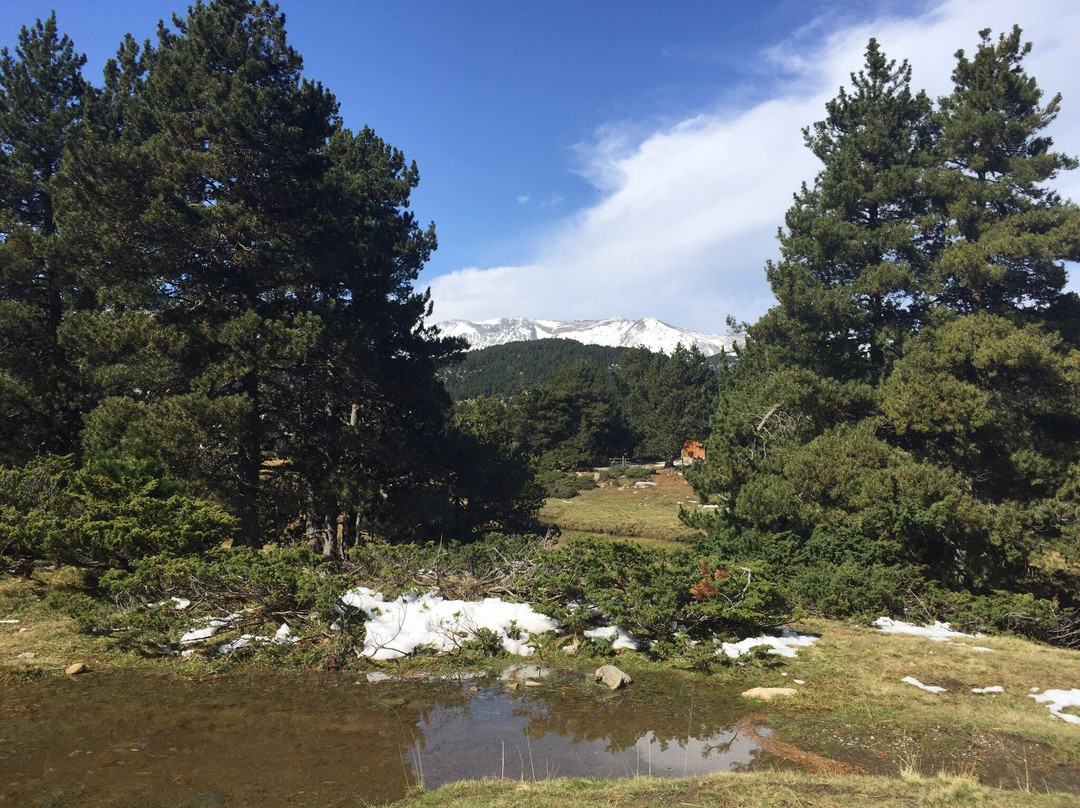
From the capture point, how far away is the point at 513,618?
10898mm

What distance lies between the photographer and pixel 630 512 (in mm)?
41656

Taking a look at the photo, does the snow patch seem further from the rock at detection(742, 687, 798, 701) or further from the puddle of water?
the puddle of water

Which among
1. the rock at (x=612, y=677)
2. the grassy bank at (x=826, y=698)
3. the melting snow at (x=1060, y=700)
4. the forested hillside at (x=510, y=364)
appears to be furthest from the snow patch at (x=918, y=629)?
the forested hillside at (x=510, y=364)

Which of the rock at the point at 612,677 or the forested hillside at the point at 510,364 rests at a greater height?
the forested hillside at the point at 510,364

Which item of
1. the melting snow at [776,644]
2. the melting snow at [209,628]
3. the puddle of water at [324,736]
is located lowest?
the melting snow at [776,644]

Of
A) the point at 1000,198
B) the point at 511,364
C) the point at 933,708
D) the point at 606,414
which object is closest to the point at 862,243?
the point at 1000,198

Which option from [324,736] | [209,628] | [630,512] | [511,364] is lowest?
[630,512]

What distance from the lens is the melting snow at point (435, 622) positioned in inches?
391

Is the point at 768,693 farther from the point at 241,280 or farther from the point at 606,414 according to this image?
the point at 606,414

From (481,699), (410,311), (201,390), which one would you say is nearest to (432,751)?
(481,699)

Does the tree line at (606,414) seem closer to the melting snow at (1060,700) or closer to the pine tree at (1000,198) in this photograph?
the pine tree at (1000,198)

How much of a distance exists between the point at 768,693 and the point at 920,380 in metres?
10.1

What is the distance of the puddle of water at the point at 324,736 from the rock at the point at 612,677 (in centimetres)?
18

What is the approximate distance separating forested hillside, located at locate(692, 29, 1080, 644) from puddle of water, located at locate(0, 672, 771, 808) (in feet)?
22.7
